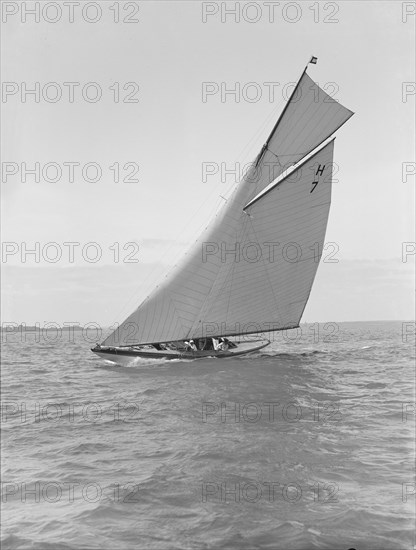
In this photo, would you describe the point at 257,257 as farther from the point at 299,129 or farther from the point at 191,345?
the point at 299,129

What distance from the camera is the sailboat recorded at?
27.0 m

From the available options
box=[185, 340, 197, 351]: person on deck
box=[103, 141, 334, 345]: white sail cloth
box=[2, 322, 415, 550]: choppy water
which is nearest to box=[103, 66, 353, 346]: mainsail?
box=[103, 141, 334, 345]: white sail cloth

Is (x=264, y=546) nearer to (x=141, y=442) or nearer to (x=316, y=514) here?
(x=316, y=514)

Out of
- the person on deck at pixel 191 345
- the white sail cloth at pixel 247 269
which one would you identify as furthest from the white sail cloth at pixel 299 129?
the person on deck at pixel 191 345

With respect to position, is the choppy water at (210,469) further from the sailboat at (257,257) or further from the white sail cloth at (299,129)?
the white sail cloth at (299,129)

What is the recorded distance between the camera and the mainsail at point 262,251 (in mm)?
26953

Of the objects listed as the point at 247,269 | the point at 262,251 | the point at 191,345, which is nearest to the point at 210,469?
the point at 247,269

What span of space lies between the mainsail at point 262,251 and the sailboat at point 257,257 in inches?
2.2

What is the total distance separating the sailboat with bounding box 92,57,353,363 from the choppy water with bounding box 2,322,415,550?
A: 9479 mm

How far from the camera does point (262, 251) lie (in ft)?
92.7

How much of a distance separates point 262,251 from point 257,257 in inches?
18.5

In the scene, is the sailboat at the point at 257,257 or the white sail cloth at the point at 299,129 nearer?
the sailboat at the point at 257,257

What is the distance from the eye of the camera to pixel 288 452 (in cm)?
989

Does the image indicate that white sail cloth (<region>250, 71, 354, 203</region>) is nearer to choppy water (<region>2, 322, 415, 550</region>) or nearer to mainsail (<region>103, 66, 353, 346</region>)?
mainsail (<region>103, 66, 353, 346</region>)
